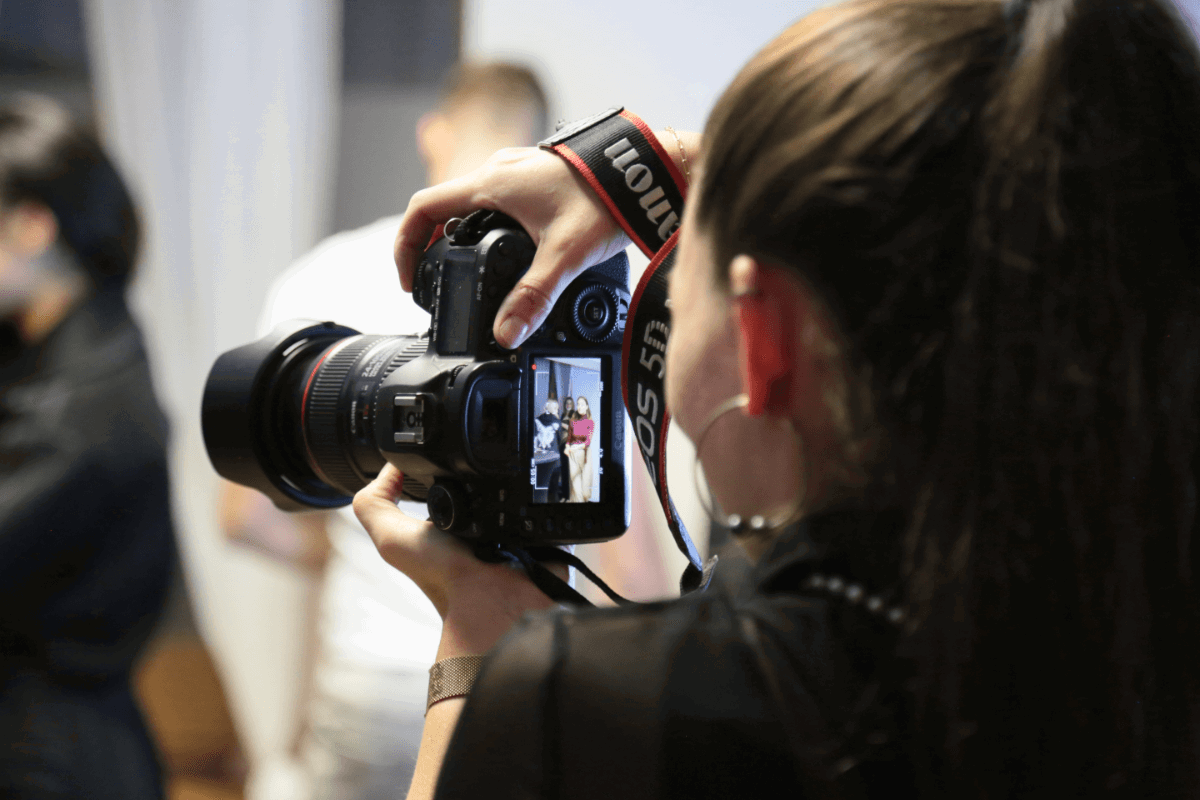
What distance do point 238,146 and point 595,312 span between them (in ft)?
4.47

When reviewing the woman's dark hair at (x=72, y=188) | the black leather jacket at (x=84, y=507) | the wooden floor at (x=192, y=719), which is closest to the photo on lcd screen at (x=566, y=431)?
the black leather jacket at (x=84, y=507)

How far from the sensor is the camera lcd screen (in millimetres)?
590

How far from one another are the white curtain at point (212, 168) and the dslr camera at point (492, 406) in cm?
119

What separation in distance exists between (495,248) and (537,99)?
2.30 ft

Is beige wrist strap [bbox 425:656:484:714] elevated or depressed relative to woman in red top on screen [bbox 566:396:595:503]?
depressed

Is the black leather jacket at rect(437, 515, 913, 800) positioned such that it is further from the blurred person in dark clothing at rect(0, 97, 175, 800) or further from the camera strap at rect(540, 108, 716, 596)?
the blurred person in dark clothing at rect(0, 97, 175, 800)

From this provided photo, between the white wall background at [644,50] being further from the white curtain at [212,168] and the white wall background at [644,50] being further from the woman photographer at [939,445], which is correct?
the woman photographer at [939,445]

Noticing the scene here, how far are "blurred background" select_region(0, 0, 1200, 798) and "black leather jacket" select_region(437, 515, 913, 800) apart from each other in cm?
145

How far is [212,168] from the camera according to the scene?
173 cm

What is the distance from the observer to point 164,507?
120 cm

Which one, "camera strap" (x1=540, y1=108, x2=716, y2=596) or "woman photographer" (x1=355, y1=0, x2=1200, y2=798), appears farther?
"camera strap" (x1=540, y1=108, x2=716, y2=596)

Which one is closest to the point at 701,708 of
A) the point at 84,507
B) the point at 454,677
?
the point at 454,677

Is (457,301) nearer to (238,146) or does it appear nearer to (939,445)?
(939,445)

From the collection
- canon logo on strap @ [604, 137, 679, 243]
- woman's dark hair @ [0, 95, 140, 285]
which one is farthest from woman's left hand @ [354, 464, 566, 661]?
woman's dark hair @ [0, 95, 140, 285]
